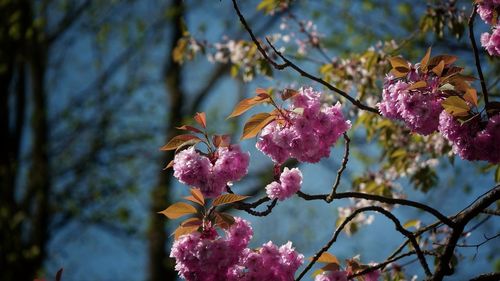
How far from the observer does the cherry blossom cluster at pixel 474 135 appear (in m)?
1.76

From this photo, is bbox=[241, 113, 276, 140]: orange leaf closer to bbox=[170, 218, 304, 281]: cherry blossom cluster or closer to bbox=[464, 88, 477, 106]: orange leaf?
bbox=[170, 218, 304, 281]: cherry blossom cluster

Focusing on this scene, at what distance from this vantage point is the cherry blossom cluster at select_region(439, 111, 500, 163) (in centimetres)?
176

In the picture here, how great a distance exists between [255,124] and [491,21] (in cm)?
97

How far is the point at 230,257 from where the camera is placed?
1.73 m

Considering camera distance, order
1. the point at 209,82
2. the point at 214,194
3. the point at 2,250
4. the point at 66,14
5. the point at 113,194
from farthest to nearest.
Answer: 1. the point at 209,82
2. the point at 66,14
3. the point at 113,194
4. the point at 2,250
5. the point at 214,194

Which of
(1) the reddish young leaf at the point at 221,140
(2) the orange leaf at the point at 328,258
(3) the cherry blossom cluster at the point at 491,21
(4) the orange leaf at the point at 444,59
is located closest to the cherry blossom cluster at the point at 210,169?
(1) the reddish young leaf at the point at 221,140

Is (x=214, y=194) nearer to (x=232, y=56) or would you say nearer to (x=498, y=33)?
(x=498, y=33)

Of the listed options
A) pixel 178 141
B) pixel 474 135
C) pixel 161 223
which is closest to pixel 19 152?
pixel 161 223

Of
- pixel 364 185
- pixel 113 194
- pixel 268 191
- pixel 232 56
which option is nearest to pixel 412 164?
pixel 364 185

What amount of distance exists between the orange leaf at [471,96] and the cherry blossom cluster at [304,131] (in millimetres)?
353

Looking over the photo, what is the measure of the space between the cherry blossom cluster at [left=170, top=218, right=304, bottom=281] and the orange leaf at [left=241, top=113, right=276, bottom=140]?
273 millimetres

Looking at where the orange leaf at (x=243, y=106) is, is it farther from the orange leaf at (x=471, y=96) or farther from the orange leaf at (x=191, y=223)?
the orange leaf at (x=471, y=96)

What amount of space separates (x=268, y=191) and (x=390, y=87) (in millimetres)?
489

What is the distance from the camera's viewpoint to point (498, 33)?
2.01 meters
